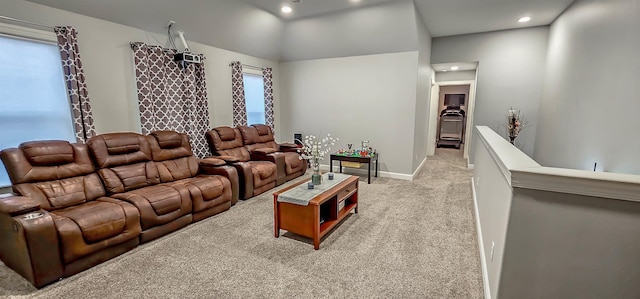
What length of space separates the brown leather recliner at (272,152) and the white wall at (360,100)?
3.26 feet

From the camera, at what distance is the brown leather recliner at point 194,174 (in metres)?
3.29

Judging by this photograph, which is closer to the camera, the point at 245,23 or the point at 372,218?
the point at 372,218

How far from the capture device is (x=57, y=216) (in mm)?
2299

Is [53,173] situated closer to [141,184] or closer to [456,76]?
[141,184]

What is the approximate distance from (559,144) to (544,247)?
372 cm

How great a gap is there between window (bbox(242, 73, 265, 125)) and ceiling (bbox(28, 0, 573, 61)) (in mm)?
558

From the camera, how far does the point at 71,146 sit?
2.88m

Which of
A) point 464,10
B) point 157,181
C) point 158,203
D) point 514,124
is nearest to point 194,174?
point 157,181

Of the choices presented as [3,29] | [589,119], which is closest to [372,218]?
[589,119]

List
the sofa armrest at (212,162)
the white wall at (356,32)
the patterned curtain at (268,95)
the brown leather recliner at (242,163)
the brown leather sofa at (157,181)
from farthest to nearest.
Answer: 1. the patterned curtain at (268,95)
2. the white wall at (356,32)
3. the brown leather recliner at (242,163)
4. the sofa armrest at (212,162)
5. the brown leather sofa at (157,181)

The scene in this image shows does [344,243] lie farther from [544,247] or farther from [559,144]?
[559,144]

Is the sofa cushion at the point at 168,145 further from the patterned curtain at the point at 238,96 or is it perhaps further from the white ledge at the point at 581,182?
the white ledge at the point at 581,182

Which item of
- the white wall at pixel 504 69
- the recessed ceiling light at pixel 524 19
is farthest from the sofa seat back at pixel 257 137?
the recessed ceiling light at pixel 524 19

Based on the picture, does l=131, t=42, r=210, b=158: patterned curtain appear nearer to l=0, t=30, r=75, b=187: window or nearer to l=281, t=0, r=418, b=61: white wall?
l=0, t=30, r=75, b=187: window
